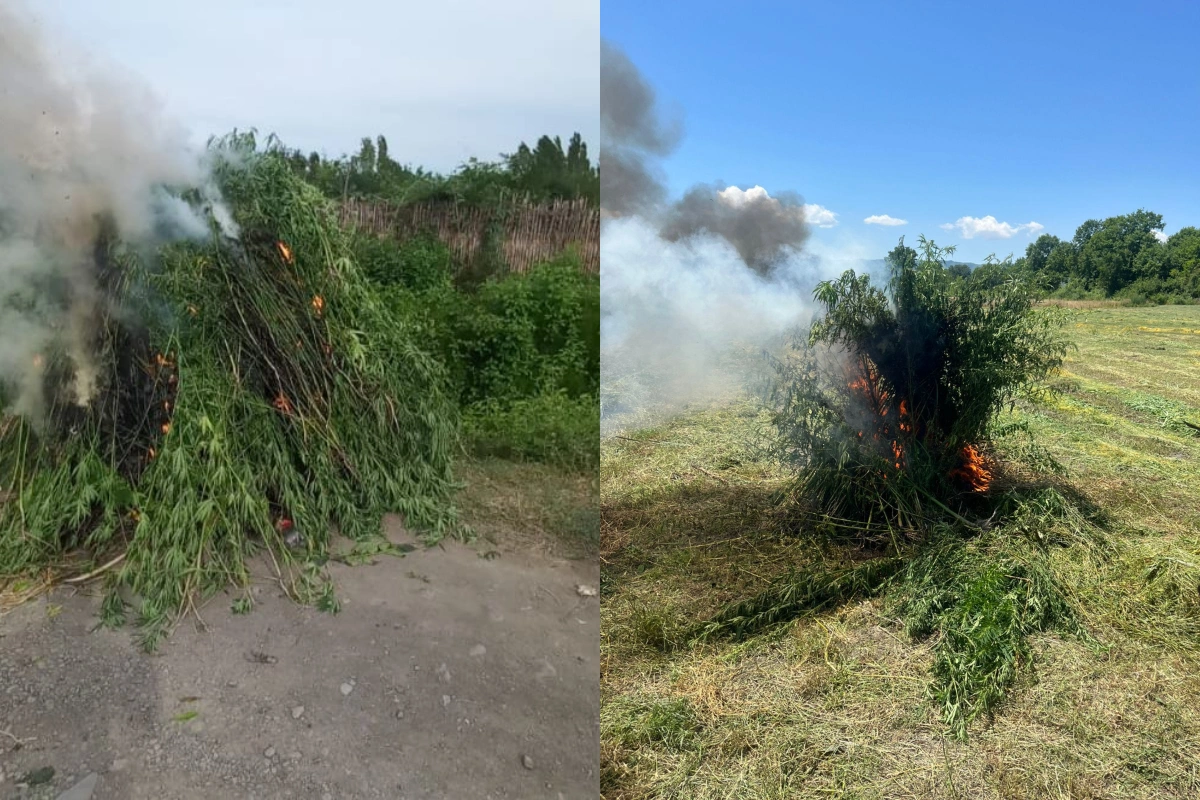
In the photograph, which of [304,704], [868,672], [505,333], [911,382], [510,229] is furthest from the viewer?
[510,229]

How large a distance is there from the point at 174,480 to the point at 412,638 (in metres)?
1.07

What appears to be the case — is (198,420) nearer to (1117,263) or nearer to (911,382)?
(911,382)

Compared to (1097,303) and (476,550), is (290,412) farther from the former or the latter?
(1097,303)

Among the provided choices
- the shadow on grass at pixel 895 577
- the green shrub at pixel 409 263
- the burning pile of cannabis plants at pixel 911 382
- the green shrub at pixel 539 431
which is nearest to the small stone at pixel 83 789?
the shadow on grass at pixel 895 577

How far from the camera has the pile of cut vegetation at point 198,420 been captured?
296cm

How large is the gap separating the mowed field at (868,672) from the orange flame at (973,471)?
47cm

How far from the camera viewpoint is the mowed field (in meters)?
2.51

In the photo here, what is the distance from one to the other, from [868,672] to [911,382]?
1.30 meters

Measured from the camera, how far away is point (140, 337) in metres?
3.03

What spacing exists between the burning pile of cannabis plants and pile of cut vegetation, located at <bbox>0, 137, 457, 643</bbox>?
2144 mm

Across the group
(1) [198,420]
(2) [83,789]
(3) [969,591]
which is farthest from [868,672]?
(1) [198,420]

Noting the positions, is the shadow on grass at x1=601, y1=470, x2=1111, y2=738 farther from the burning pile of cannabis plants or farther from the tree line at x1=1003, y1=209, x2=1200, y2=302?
the tree line at x1=1003, y1=209, x2=1200, y2=302

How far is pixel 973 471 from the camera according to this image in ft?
12.1

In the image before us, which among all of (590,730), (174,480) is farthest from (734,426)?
(174,480)
